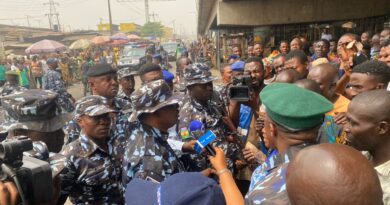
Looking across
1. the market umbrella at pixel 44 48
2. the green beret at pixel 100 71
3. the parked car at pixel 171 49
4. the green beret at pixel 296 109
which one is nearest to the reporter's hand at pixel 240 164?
the green beret at pixel 296 109

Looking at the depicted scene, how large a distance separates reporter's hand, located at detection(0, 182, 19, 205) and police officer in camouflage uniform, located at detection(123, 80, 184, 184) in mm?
857

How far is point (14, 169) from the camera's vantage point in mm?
1232

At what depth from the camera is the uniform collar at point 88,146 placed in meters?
2.43

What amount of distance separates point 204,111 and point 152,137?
1200 millimetres

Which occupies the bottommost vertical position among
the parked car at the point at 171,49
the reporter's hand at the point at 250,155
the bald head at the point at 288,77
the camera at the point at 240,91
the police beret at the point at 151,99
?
the parked car at the point at 171,49

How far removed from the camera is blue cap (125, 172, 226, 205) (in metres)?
1.18

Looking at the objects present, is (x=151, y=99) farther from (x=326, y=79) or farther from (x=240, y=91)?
(x=326, y=79)

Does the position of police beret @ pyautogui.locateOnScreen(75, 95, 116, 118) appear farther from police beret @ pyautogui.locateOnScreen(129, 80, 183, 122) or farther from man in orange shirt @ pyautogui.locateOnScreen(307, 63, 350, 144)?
man in orange shirt @ pyautogui.locateOnScreen(307, 63, 350, 144)

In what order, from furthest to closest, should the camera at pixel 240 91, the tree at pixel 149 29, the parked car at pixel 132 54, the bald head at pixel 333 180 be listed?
the tree at pixel 149 29, the parked car at pixel 132 54, the camera at pixel 240 91, the bald head at pixel 333 180

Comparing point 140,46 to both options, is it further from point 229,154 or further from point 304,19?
point 229,154

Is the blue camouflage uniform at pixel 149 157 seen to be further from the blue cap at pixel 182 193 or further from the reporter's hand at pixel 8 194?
the reporter's hand at pixel 8 194

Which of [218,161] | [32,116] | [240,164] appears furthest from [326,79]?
[32,116]

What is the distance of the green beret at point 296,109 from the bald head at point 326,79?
1613 millimetres

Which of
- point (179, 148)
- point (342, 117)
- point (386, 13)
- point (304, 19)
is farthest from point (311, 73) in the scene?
point (386, 13)
